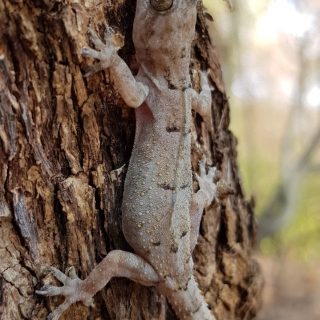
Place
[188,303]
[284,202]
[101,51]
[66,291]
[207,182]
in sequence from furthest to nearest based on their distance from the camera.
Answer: [284,202] → [207,182] → [188,303] → [66,291] → [101,51]

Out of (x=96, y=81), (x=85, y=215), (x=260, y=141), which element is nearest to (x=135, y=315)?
(x=85, y=215)

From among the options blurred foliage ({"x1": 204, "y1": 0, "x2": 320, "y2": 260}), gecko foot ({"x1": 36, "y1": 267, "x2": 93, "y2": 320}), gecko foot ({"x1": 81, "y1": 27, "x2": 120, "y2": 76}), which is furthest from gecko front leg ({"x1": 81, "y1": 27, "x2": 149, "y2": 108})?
blurred foliage ({"x1": 204, "y1": 0, "x2": 320, "y2": 260})

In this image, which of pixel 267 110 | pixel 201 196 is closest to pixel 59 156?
pixel 201 196

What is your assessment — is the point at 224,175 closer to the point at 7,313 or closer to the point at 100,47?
the point at 100,47

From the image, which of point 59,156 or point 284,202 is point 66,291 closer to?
point 59,156

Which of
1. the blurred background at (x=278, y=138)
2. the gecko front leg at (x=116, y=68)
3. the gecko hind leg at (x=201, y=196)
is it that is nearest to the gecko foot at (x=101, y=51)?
the gecko front leg at (x=116, y=68)
